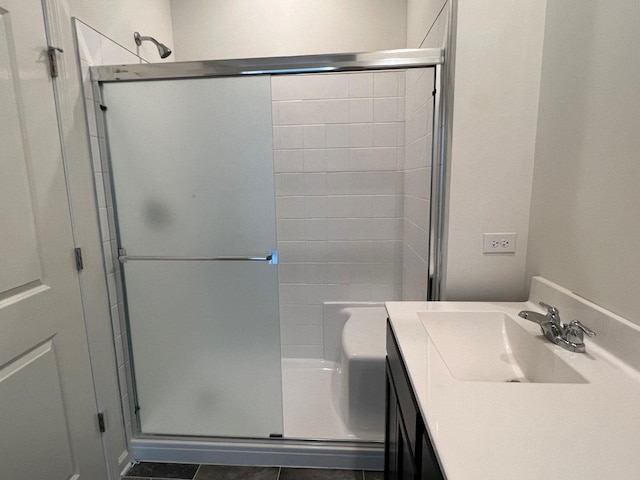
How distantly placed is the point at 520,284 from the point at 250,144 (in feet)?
4.12

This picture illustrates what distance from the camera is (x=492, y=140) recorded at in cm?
124

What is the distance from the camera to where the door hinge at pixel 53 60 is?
48.2 inches

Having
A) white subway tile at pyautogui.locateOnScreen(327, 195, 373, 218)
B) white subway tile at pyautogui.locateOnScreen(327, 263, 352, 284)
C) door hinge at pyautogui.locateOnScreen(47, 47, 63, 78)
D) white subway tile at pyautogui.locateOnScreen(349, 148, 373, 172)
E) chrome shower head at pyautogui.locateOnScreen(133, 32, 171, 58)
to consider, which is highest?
chrome shower head at pyautogui.locateOnScreen(133, 32, 171, 58)

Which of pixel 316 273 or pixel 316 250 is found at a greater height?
pixel 316 250

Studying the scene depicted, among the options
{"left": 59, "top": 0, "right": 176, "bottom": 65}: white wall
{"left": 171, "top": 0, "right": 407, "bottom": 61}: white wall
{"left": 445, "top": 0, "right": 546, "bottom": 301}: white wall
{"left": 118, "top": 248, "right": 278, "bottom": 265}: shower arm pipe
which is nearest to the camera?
{"left": 445, "top": 0, "right": 546, "bottom": 301}: white wall

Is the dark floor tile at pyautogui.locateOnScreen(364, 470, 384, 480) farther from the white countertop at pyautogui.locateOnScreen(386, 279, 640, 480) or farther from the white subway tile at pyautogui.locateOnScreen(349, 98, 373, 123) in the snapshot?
the white subway tile at pyautogui.locateOnScreen(349, 98, 373, 123)

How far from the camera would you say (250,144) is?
4.80 ft

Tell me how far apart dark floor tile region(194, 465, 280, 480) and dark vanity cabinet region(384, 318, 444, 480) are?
657 mm

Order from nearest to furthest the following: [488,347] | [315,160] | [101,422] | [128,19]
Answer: [488,347] < [101,422] < [128,19] < [315,160]

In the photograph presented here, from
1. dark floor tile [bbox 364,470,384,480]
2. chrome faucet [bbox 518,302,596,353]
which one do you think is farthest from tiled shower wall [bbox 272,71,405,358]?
chrome faucet [bbox 518,302,596,353]

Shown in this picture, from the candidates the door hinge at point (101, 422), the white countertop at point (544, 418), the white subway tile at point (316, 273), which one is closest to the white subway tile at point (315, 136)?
the white subway tile at point (316, 273)

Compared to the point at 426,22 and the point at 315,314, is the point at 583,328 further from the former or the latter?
the point at 315,314

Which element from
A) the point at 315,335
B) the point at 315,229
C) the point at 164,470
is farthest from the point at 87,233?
the point at 315,335

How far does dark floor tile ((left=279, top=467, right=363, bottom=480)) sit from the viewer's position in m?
1.58
